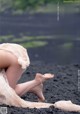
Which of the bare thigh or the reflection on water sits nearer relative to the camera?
the bare thigh

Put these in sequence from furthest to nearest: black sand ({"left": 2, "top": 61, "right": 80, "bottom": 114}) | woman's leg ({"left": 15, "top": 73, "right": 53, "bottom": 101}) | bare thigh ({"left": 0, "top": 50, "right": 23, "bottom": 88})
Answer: woman's leg ({"left": 15, "top": 73, "right": 53, "bottom": 101}) → bare thigh ({"left": 0, "top": 50, "right": 23, "bottom": 88}) → black sand ({"left": 2, "top": 61, "right": 80, "bottom": 114})

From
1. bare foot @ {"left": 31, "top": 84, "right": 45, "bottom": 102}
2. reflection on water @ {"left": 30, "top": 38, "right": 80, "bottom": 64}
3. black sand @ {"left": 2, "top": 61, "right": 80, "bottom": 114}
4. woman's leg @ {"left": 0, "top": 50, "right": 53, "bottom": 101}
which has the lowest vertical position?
reflection on water @ {"left": 30, "top": 38, "right": 80, "bottom": 64}

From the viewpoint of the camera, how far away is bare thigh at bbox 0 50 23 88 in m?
4.50

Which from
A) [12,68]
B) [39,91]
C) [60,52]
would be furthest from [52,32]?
[12,68]

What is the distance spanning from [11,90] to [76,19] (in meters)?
4.44

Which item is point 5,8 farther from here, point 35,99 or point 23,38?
point 35,99

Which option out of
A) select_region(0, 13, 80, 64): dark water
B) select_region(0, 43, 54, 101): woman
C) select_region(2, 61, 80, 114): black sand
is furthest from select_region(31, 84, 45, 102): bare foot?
select_region(0, 13, 80, 64): dark water

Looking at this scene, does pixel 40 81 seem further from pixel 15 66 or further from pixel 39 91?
pixel 15 66

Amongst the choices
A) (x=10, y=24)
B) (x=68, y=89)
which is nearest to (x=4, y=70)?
(x=68, y=89)

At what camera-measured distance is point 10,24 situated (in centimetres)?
877

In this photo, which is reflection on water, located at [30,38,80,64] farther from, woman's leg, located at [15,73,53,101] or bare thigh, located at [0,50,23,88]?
bare thigh, located at [0,50,23,88]

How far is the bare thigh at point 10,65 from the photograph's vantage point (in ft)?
14.8

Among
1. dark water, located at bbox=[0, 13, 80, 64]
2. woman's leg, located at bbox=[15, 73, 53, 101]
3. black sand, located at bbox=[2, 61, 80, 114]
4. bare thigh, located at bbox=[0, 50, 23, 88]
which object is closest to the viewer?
black sand, located at bbox=[2, 61, 80, 114]

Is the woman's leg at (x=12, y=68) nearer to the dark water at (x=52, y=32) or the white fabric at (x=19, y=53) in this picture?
the white fabric at (x=19, y=53)
